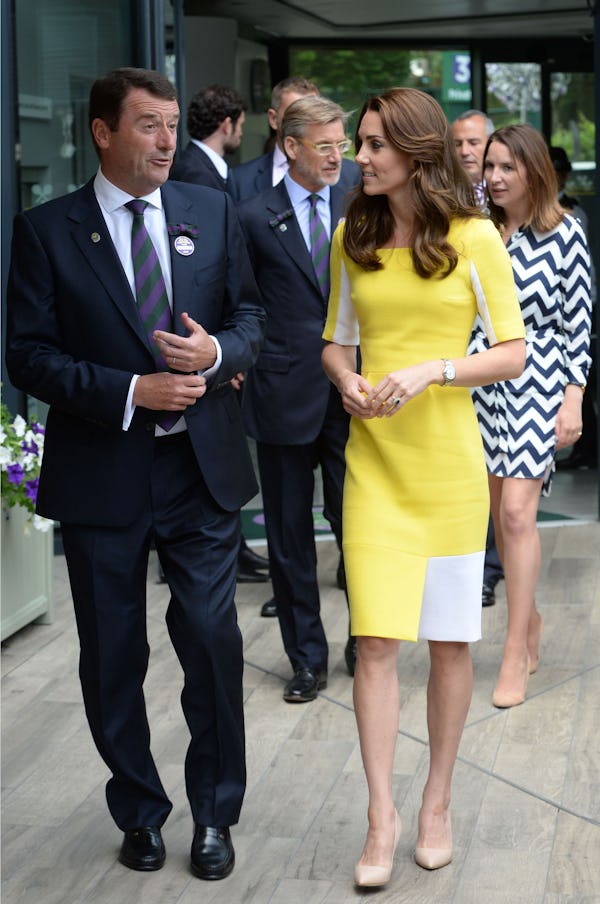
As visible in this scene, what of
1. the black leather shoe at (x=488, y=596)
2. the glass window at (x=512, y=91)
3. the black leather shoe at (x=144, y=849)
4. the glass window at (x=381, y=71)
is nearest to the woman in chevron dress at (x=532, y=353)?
the black leather shoe at (x=488, y=596)

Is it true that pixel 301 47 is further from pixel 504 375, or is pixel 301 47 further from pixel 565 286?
pixel 504 375

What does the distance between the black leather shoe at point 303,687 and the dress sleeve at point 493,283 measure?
72.3 inches

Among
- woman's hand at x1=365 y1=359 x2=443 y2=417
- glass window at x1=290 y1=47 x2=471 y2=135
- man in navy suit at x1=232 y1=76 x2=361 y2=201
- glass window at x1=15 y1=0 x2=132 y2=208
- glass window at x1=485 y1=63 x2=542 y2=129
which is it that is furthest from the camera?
glass window at x1=485 y1=63 x2=542 y2=129

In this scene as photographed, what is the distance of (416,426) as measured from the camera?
351cm

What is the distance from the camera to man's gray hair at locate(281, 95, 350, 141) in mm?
4820

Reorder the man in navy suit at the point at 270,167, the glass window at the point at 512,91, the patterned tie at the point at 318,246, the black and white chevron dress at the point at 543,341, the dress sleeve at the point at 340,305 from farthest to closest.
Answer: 1. the glass window at the point at 512,91
2. the man in navy suit at the point at 270,167
3. the patterned tie at the point at 318,246
4. the black and white chevron dress at the point at 543,341
5. the dress sleeve at the point at 340,305

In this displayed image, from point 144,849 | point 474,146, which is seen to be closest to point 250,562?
point 474,146

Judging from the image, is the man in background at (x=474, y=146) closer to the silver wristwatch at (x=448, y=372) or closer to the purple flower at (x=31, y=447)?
the purple flower at (x=31, y=447)

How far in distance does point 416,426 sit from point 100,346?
0.75 m

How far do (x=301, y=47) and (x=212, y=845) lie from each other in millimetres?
8926

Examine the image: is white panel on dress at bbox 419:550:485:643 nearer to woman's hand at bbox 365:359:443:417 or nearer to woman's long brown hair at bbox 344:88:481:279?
woman's hand at bbox 365:359:443:417

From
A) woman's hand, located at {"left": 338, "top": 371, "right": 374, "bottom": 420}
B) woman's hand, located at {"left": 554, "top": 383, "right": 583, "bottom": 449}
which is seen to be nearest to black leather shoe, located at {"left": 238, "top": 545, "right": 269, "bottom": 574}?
woman's hand, located at {"left": 554, "top": 383, "right": 583, "bottom": 449}

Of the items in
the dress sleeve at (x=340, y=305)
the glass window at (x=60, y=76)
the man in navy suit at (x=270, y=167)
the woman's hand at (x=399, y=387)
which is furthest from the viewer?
the glass window at (x=60, y=76)

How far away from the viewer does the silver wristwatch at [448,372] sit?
11.1 feet
